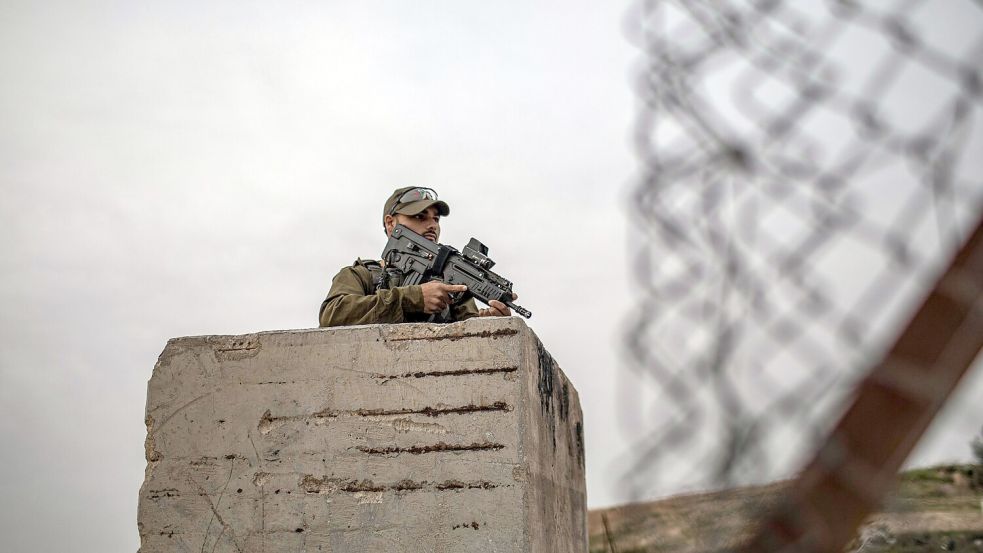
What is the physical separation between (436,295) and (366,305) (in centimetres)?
28

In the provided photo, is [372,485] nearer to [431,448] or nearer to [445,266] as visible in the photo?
[431,448]

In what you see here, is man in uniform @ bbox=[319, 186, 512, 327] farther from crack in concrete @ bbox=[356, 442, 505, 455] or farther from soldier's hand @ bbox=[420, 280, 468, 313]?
crack in concrete @ bbox=[356, 442, 505, 455]

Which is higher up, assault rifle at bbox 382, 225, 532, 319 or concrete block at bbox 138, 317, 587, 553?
assault rifle at bbox 382, 225, 532, 319

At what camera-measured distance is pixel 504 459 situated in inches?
102

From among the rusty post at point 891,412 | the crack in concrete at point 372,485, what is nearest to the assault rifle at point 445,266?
the crack in concrete at point 372,485

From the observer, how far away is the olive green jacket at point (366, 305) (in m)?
3.07

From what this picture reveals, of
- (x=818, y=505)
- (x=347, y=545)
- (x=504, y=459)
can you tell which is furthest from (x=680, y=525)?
(x=347, y=545)

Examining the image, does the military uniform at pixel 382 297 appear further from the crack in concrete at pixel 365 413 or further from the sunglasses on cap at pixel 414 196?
the crack in concrete at pixel 365 413

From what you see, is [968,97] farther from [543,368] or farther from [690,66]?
[543,368]

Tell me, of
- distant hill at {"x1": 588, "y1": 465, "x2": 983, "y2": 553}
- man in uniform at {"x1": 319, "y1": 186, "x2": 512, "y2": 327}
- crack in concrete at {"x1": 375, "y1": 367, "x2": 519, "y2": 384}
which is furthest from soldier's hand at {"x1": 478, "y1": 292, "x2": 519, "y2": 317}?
distant hill at {"x1": 588, "y1": 465, "x2": 983, "y2": 553}

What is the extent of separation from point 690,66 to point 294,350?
2144mm

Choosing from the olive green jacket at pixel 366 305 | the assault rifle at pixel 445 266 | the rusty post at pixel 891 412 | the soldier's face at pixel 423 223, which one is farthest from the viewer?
the soldier's face at pixel 423 223

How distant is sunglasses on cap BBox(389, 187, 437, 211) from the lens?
382 cm

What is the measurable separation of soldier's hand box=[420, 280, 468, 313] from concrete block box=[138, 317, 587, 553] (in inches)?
18.1
